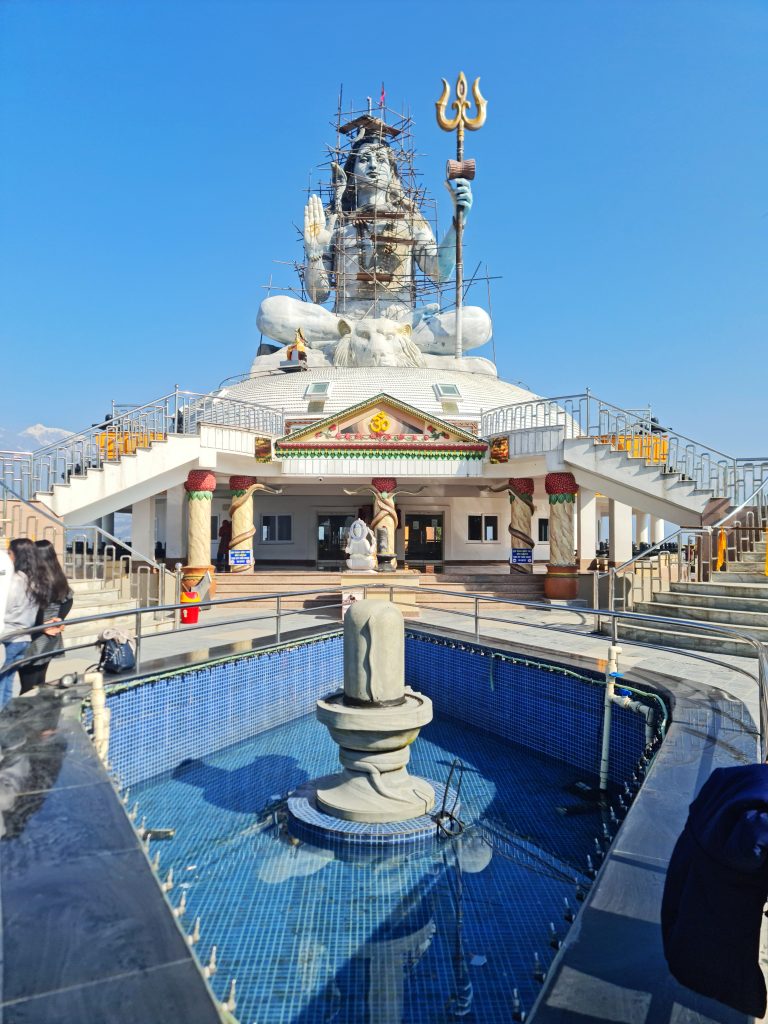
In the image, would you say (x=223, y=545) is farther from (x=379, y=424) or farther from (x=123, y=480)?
(x=123, y=480)

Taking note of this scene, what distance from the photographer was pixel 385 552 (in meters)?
16.2

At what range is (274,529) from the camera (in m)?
23.7

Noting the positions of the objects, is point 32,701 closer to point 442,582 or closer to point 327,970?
point 327,970

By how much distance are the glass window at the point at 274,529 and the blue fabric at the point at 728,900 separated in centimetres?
→ 2171

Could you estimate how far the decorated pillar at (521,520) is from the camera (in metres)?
17.8

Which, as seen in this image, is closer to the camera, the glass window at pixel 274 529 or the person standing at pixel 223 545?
the person standing at pixel 223 545

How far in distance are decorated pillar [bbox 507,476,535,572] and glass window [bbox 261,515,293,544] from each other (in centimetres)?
867

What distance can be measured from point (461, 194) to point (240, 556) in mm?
17833

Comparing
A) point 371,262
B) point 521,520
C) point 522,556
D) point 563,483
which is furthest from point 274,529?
point 371,262

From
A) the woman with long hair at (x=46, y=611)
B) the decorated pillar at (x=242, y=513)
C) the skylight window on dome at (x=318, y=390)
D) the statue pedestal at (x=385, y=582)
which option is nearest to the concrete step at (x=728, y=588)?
the statue pedestal at (x=385, y=582)

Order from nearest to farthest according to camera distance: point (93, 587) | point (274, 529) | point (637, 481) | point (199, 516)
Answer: point (93, 587) < point (637, 481) < point (199, 516) < point (274, 529)

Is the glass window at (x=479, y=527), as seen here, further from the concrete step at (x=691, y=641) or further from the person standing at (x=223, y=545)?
the concrete step at (x=691, y=641)

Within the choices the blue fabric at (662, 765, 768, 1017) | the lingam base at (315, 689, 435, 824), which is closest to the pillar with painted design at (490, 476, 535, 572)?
the lingam base at (315, 689, 435, 824)

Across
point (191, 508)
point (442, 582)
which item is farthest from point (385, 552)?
point (191, 508)
